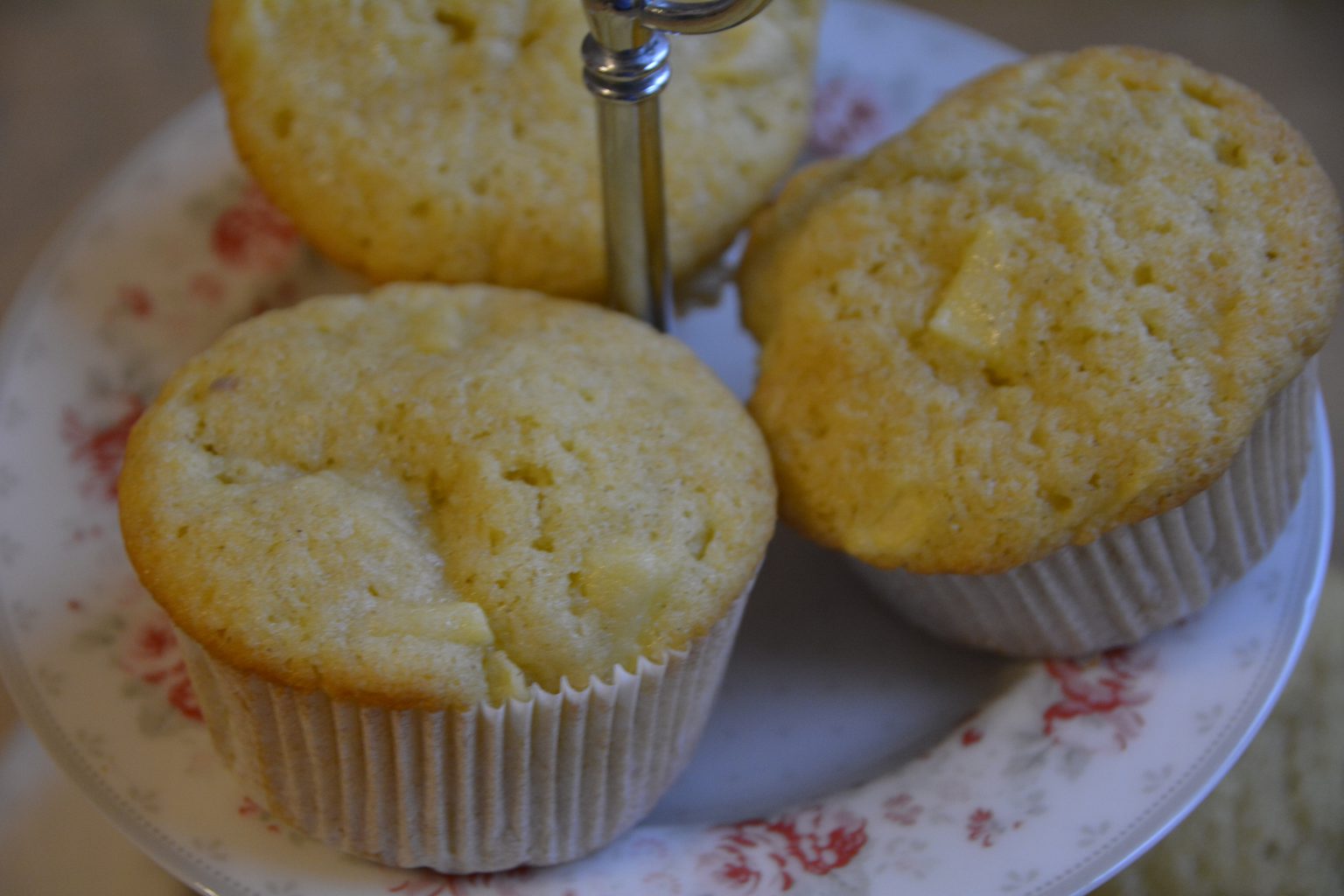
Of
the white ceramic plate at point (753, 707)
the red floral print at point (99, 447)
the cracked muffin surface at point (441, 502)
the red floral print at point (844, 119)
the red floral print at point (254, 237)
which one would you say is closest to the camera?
the cracked muffin surface at point (441, 502)

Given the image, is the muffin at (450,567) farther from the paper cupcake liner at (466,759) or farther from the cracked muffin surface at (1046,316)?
the cracked muffin surface at (1046,316)

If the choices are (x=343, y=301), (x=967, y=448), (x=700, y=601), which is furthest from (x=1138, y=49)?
(x=343, y=301)

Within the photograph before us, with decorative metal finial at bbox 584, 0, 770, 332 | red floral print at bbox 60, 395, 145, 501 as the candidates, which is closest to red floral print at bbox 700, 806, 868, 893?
decorative metal finial at bbox 584, 0, 770, 332

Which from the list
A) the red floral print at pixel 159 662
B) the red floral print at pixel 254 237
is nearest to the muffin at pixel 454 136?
the red floral print at pixel 254 237

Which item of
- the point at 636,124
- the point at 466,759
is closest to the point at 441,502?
the point at 466,759

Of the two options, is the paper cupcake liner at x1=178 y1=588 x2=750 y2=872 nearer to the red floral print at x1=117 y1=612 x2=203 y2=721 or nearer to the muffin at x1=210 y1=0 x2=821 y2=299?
the red floral print at x1=117 y1=612 x2=203 y2=721

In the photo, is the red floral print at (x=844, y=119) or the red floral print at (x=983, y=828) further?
the red floral print at (x=844, y=119)

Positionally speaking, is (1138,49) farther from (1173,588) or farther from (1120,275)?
(1173,588)
